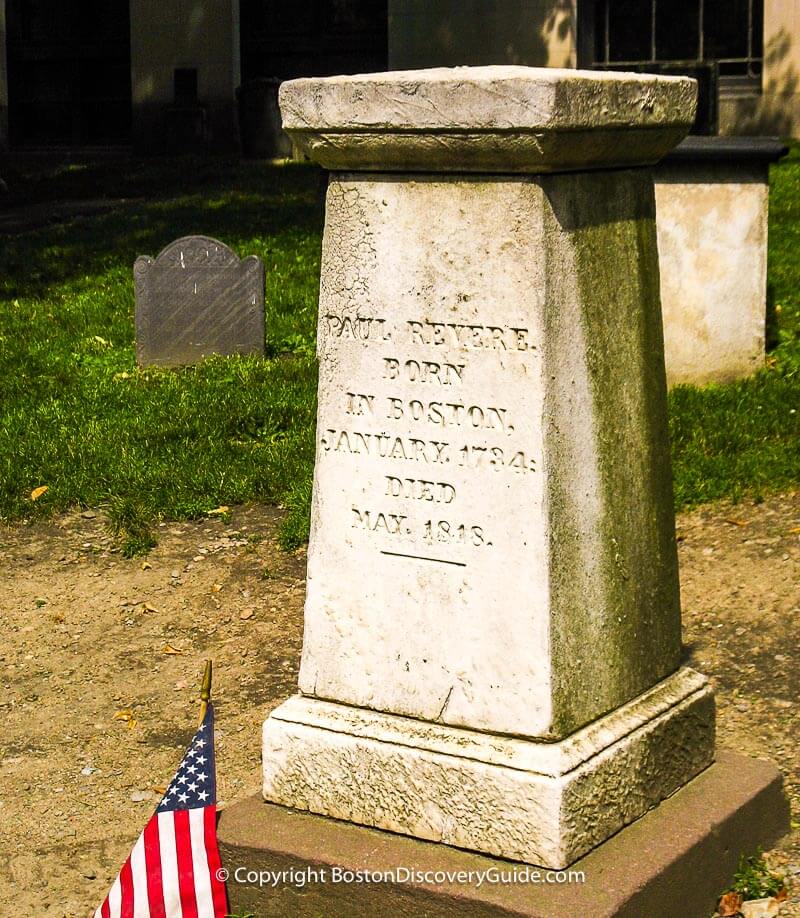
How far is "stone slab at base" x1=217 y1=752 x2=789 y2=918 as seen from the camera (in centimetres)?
367

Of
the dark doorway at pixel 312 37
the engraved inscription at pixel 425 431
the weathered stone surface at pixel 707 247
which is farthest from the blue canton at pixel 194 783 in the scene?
the dark doorway at pixel 312 37

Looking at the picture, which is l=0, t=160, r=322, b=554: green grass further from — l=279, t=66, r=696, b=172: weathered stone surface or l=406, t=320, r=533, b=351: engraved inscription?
l=279, t=66, r=696, b=172: weathered stone surface

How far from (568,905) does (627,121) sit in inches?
70.1

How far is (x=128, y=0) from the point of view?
76.4 feet

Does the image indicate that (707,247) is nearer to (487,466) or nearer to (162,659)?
(162,659)

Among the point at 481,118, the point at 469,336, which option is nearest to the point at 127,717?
the point at 469,336

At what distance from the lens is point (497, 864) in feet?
12.4

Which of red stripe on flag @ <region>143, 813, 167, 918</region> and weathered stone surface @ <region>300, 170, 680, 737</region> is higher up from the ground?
weathered stone surface @ <region>300, 170, 680, 737</region>

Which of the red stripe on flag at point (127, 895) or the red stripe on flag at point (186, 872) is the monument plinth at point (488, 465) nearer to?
the red stripe on flag at point (186, 872)

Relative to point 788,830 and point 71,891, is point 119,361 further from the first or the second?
point 788,830

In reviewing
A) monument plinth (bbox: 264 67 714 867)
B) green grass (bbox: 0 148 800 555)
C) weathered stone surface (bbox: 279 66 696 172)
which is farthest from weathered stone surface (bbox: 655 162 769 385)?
weathered stone surface (bbox: 279 66 696 172)

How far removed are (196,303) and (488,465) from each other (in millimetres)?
6131

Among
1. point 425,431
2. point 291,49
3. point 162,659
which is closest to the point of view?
point 425,431

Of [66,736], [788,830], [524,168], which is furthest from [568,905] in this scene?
[66,736]
